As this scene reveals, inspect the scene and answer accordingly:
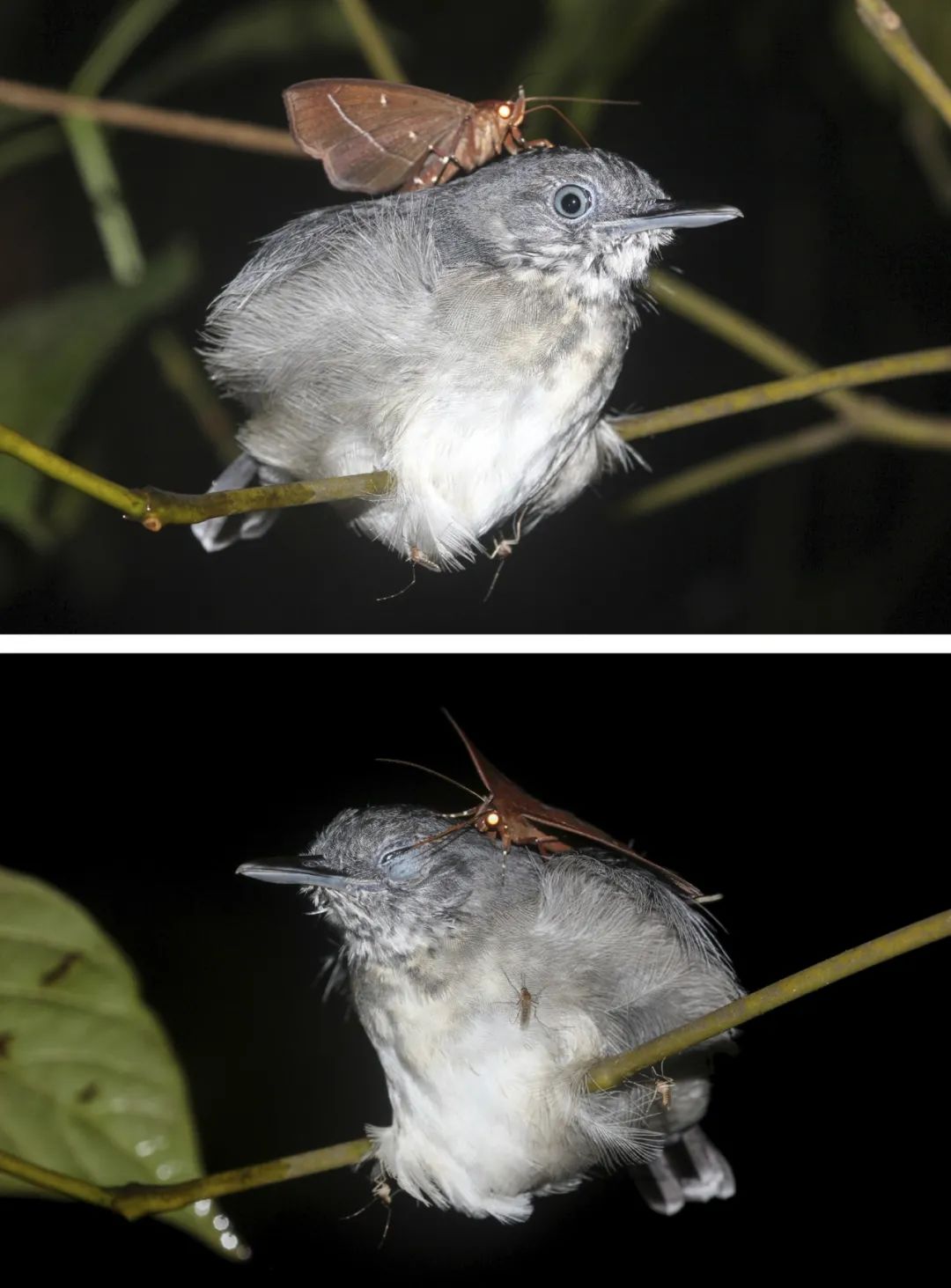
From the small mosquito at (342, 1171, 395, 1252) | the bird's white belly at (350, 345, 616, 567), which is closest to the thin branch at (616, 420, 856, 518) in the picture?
the bird's white belly at (350, 345, 616, 567)

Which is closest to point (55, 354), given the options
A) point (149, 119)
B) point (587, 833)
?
point (149, 119)

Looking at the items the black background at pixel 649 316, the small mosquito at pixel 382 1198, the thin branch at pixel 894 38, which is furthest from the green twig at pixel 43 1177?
the thin branch at pixel 894 38

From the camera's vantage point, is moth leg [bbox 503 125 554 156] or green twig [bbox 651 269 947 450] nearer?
moth leg [bbox 503 125 554 156]

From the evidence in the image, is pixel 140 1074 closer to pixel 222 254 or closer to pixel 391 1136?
pixel 391 1136

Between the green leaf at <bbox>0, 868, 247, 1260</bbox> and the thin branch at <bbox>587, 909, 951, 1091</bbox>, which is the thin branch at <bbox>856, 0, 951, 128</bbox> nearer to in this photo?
the thin branch at <bbox>587, 909, 951, 1091</bbox>

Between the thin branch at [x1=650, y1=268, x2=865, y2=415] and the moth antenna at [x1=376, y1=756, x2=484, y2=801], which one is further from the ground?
the thin branch at [x1=650, y1=268, x2=865, y2=415]

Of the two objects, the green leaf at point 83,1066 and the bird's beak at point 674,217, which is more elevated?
the bird's beak at point 674,217

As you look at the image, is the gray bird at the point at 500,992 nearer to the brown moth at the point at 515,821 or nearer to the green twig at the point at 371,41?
the brown moth at the point at 515,821
